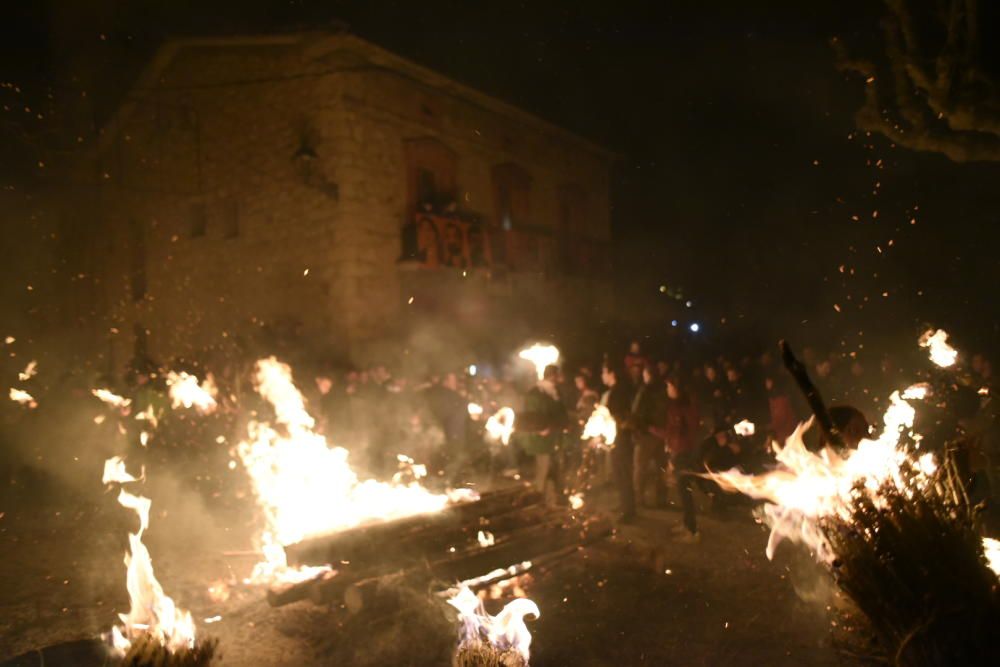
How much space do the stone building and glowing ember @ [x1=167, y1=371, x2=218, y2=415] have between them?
8.97 ft

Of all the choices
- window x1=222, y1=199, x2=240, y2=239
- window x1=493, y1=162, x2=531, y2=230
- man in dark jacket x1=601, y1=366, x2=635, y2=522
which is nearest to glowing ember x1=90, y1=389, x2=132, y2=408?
window x1=222, y1=199, x2=240, y2=239

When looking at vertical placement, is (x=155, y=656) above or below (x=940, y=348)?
below

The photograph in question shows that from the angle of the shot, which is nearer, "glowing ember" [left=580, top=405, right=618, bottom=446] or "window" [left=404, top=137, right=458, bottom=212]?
"glowing ember" [left=580, top=405, right=618, bottom=446]

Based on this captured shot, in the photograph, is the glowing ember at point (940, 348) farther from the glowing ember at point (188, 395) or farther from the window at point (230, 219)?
the window at point (230, 219)

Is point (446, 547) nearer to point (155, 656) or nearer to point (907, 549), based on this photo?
point (155, 656)

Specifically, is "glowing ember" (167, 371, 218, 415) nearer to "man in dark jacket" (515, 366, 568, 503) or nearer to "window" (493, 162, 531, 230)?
"man in dark jacket" (515, 366, 568, 503)

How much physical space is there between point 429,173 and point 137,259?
9.06m

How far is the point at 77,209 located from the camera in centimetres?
2189

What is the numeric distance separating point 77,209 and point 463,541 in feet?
66.5

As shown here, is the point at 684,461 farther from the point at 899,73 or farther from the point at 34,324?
the point at 34,324

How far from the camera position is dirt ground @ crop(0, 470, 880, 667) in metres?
5.57

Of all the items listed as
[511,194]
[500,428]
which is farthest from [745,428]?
[511,194]

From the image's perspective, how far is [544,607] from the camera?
6.52 metres

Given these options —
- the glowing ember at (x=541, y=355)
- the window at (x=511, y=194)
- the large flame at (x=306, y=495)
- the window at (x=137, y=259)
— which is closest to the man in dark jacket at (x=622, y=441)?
the large flame at (x=306, y=495)
